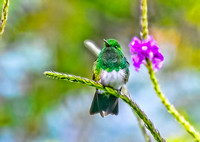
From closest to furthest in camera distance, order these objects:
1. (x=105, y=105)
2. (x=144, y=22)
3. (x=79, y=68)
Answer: (x=144, y=22) → (x=105, y=105) → (x=79, y=68)

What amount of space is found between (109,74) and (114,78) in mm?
21

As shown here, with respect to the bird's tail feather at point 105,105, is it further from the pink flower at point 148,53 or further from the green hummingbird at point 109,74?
the pink flower at point 148,53

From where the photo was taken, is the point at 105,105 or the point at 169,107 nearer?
the point at 169,107

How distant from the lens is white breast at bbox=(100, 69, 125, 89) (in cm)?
131

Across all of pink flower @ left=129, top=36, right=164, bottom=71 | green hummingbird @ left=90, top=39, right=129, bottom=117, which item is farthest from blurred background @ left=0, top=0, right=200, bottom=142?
pink flower @ left=129, top=36, right=164, bottom=71

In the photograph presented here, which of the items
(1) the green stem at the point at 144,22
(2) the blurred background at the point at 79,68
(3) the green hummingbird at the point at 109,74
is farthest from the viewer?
(2) the blurred background at the point at 79,68

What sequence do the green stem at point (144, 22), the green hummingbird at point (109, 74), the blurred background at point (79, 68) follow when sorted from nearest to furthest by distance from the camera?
the green stem at point (144, 22), the green hummingbird at point (109, 74), the blurred background at point (79, 68)

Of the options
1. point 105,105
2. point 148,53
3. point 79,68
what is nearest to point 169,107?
point 148,53

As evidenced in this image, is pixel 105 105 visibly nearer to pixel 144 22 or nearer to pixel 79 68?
pixel 144 22

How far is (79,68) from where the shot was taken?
3395 millimetres

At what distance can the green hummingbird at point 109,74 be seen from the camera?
4.20ft

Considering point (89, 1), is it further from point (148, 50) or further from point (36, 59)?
point (148, 50)

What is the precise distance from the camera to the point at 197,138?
0.68 m

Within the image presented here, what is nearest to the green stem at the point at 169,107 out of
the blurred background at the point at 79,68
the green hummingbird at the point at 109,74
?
the green hummingbird at the point at 109,74
